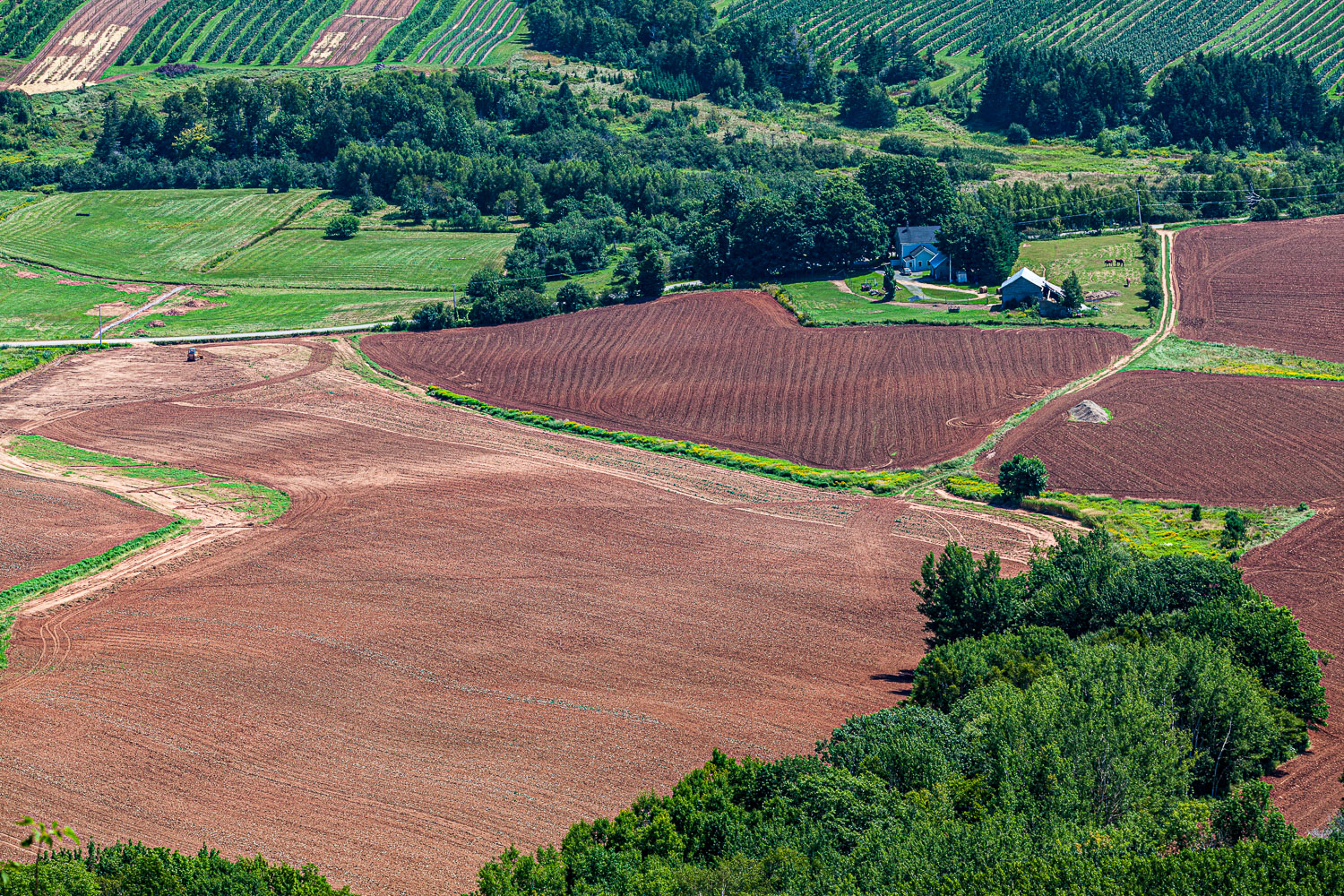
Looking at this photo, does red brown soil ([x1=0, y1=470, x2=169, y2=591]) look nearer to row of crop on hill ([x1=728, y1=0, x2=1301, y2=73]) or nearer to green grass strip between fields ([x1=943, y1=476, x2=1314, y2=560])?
green grass strip between fields ([x1=943, y1=476, x2=1314, y2=560])

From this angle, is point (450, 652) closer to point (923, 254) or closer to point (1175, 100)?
point (923, 254)

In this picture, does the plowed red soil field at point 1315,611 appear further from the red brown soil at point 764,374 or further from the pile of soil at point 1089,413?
the red brown soil at point 764,374

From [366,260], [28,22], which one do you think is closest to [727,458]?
[366,260]

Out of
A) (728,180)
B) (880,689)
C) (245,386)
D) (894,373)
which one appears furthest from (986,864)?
(728,180)

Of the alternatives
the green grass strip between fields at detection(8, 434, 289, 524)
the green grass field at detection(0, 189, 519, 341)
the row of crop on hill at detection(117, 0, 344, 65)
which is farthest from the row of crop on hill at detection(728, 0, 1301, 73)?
the green grass strip between fields at detection(8, 434, 289, 524)

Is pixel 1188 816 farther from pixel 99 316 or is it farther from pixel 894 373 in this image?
pixel 99 316
